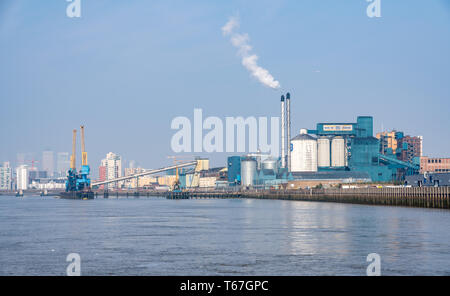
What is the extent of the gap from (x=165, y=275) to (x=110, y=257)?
7399 mm

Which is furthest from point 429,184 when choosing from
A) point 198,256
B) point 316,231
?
point 198,256

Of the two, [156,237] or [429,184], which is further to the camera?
[429,184]

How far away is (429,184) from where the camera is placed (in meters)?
119

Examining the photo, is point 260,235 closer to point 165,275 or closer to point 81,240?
point 81,240

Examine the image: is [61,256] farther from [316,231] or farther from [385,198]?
[385,198]

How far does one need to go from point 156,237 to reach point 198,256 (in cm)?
1232

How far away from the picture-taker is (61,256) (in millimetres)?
39125
